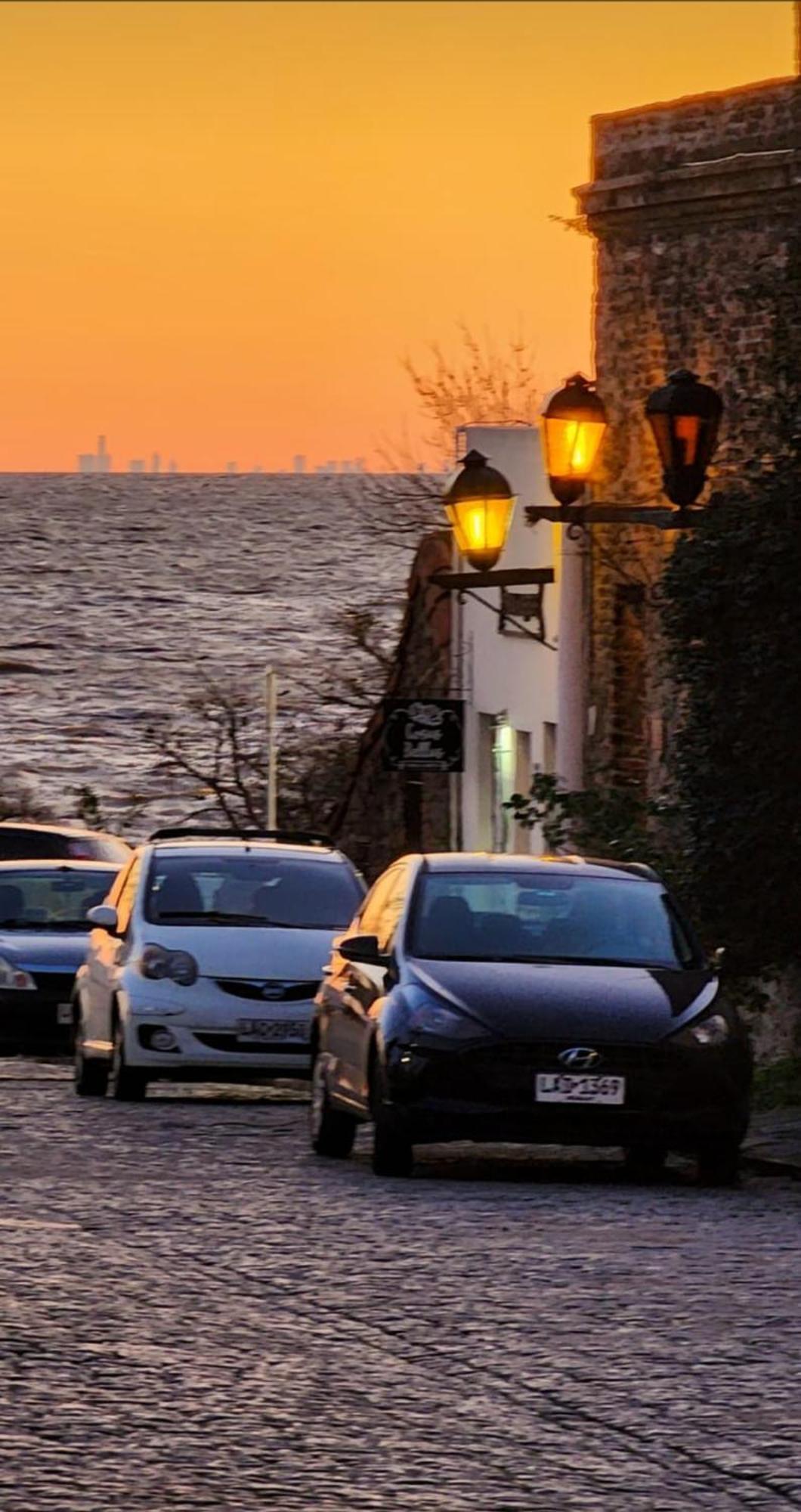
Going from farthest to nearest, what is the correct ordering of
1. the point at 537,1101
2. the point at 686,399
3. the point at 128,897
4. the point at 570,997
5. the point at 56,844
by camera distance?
the point at 56,844 < the point at 128,897 < the point at 686,399 < the point at 570,997 < the point at 537,1101

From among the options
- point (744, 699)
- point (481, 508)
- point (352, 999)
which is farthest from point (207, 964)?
point (481, 508)

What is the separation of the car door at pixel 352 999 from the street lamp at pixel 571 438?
237 inches

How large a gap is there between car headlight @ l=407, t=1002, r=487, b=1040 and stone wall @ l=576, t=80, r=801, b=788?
9.83m

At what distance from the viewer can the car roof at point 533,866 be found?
17578 mm

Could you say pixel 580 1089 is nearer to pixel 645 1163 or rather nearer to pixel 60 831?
pixel 645 1163

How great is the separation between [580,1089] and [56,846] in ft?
64.8

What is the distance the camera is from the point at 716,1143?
52.9ft

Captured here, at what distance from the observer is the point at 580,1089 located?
15.9 m

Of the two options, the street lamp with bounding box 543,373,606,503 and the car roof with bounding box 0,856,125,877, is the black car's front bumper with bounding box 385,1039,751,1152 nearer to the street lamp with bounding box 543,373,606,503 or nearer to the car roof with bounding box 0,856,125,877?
the street lamp with bounding box 543,373,606,503

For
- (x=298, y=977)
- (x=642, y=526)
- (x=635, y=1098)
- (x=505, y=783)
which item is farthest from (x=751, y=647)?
(x=505, y=783)

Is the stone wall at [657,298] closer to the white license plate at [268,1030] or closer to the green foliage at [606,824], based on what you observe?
the green foliage at [606,824]

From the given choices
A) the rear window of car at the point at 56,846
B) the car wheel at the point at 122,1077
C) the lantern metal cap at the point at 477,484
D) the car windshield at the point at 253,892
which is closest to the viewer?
the car wheel at the point at 122,1077

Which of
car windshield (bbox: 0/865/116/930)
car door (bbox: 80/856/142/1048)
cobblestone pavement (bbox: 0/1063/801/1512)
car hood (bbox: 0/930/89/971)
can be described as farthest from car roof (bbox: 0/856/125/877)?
cobblestone pavement (bbox: 0/1063/801/1512)

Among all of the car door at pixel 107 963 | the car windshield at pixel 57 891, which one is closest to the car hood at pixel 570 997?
the car door at pixel 107 963
